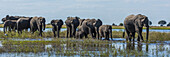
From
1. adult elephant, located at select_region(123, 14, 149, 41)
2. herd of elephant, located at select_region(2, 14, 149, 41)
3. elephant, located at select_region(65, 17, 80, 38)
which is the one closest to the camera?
adult elephant, located at select_region(123, 14, 149, 41)

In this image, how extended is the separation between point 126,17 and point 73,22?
7799 millimetres

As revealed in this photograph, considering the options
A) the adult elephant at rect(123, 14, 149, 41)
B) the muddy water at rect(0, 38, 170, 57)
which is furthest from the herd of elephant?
the muddy water at rect(0, 38, 170, 57)

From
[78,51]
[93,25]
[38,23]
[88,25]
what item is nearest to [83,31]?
[88,25]

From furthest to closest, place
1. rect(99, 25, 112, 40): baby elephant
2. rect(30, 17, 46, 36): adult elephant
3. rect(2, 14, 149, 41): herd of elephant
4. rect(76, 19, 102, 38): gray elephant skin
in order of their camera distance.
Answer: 1. rect(30, 17, 46, 36): adult elephant
2. rect(76, 19, 102, 38): gray elephant skin
3. rect(99, 25, 112, 40): baby elephant
4. rect(2, 14, 149, 41): herd of elephant

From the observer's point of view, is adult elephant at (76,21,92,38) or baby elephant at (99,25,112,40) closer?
baby elephant at (99,25,112,40)

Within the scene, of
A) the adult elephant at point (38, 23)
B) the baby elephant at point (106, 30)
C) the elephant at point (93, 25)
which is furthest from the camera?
the adult elephant at point (38, 23)

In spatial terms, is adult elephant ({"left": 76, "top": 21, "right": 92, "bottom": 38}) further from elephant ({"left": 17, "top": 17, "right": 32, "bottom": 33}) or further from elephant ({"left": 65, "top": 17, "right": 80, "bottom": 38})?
elephant ({"left": 17, "top": 17, "right": 32, "bottom": 33})

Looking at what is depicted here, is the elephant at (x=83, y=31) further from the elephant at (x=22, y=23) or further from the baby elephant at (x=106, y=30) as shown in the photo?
the elephant at (x=22, y=23)

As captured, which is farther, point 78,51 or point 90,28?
point 90,28

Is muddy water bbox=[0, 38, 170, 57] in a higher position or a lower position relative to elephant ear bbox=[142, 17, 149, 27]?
lower

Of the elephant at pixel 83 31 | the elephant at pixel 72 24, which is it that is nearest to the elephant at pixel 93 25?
the elephant at pixel 83 31

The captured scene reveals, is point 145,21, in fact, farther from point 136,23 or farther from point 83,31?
point 83,31

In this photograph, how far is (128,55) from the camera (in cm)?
1528

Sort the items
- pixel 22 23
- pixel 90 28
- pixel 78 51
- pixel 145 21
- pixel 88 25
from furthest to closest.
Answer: pixel 22 23 → pixel 88 25 → pixel 90 28 → pixel 145 21 → pixel 78 51
